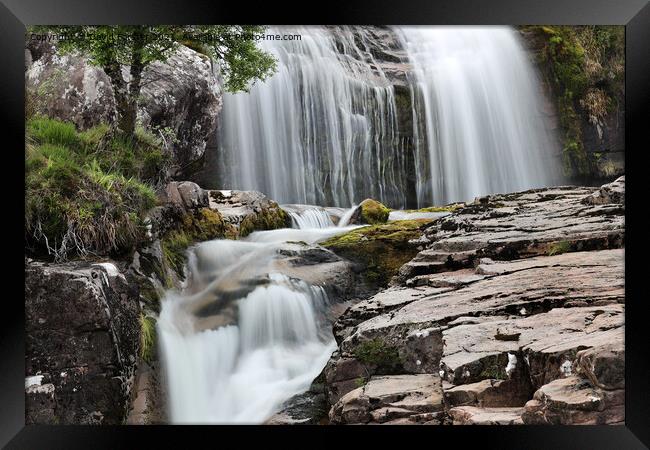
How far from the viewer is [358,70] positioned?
4551mm

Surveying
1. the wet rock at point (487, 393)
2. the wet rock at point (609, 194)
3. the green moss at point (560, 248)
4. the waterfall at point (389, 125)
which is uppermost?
the waterfall at point (389, 125)

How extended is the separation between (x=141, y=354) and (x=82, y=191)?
1308 millimetres

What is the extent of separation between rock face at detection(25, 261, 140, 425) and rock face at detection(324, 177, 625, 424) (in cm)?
161

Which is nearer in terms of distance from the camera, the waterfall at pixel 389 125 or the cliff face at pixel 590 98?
the cliff face at pixel 590 98

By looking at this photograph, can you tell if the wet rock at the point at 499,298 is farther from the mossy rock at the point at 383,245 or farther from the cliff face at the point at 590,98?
the cliff face at the point at 590,98

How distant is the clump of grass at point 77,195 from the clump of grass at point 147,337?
577mm

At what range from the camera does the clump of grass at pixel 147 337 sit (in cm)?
409

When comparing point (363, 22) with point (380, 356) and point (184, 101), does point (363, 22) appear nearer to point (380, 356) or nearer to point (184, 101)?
point (184, 101)

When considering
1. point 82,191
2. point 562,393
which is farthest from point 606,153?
point 82,191

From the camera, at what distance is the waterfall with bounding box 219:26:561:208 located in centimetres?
432

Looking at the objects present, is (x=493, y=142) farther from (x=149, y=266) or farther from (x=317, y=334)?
(x=149, y=266)

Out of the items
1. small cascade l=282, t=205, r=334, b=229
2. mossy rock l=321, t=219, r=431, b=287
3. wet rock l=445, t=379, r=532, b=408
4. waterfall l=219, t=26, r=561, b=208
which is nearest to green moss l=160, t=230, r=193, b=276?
waterfall l=219, t=26, r=561, b=208

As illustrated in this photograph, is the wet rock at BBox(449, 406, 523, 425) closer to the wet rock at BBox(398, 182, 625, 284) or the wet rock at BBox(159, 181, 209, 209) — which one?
the wet rock at BBox(398, 182, 625, 284)

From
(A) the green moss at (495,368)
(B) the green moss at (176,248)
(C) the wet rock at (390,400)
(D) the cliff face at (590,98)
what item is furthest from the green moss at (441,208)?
(B) the green moss at (176,248)
